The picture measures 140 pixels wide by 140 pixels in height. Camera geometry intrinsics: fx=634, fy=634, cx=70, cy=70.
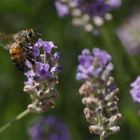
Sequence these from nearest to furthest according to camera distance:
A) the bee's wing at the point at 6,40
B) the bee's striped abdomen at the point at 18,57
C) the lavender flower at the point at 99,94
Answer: the lavender flower at the point at 99,94
the bee's striped abdomen at the point at 18,57
the bee's wing at the point at 6,40

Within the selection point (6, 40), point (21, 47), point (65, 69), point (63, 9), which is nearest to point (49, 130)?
point (63, 9)

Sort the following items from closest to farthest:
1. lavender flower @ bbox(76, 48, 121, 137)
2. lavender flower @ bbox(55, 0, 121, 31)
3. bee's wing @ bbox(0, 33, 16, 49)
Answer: lavender flower @ bbox(76, 48, 121, 137) → bee's wing @ bbox(0, 33, 16, 49) → lavender flower @ bbox(55, 0, 121, 31)

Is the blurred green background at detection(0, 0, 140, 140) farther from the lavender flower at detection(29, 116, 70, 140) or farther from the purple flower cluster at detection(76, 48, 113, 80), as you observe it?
the purple flower cluster at detection(76, 48, 113, 80)

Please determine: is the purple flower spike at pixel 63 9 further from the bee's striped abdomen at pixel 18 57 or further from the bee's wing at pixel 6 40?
the bee's striped abdomen at pixel 18 57

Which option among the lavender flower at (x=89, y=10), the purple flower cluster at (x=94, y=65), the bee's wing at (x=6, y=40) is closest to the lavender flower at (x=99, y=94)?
the purple flower cluster at (x=94, y=65)

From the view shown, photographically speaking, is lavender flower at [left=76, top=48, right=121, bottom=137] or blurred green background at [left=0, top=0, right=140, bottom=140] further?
blurred green background at [left=0, top=0, right=140, bottom=140]

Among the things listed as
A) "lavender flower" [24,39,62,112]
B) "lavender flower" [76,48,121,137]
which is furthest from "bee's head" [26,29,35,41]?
"lavender flower" [76,48,121,137]
